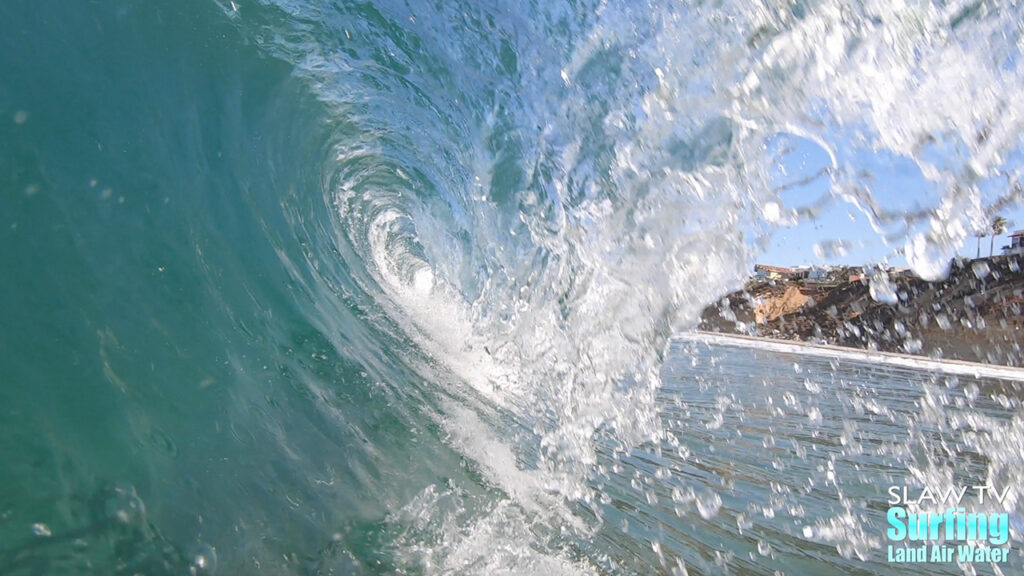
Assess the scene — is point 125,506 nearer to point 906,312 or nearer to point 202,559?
point 202,559

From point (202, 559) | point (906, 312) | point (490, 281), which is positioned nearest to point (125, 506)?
point (202, 559)

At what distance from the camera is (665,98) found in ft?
12.9

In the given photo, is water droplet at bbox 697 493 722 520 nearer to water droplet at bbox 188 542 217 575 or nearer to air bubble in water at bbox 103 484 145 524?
water droplet at bbox 188 542 217 575

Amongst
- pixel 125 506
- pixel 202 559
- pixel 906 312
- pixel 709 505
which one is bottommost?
pixel 906 312

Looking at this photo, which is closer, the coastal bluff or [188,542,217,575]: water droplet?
[188,542,217,575]: water droplet

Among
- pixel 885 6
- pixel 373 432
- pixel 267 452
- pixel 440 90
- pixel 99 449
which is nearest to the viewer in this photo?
pixel 99 449

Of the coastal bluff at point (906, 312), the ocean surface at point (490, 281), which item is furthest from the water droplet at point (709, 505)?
the coastal bluff at point (906, 312)

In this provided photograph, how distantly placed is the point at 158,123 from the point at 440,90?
123 inches

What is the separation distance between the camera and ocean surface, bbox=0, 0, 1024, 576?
1.74 m

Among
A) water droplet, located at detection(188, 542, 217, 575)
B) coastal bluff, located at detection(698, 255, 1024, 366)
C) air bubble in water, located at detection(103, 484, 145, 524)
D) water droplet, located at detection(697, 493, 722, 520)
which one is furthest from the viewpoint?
coastal bluff, located at detection(698, 255, 1024, 366)

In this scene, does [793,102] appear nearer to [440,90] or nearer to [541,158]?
[541,158]

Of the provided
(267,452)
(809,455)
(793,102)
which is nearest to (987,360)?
(809,455)

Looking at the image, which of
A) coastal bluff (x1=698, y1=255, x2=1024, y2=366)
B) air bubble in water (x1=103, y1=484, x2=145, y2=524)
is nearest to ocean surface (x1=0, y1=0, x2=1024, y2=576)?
air bubble in water (x1=103, y1=484, x2=145, y2=524)

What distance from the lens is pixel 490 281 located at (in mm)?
6398
